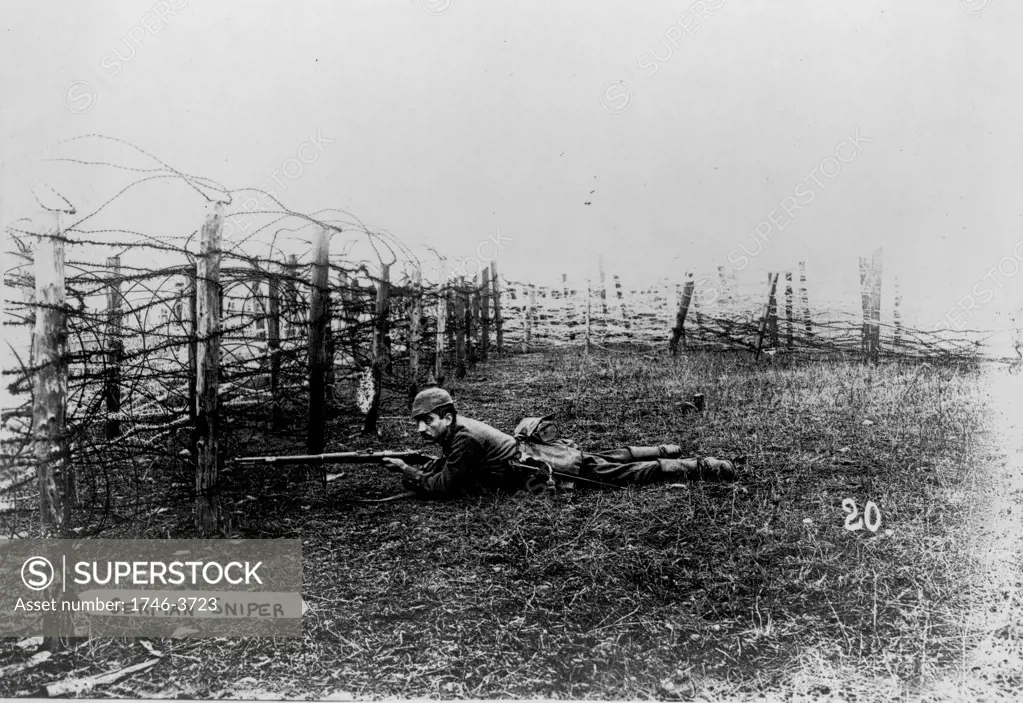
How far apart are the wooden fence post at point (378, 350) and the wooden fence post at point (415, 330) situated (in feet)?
0.99

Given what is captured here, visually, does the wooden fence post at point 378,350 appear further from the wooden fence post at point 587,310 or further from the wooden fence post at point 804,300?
the wooden fence post at point 804,300

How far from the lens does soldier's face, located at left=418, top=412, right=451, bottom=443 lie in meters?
3.55

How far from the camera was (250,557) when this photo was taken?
290 centimetres

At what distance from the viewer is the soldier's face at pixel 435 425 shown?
355 cm

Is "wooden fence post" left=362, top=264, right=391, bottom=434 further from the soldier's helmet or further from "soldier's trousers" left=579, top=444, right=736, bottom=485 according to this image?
"soldier's trousers" left=579, top=444, right=736, bottom=485

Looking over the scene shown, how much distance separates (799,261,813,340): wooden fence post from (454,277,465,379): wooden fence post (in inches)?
145

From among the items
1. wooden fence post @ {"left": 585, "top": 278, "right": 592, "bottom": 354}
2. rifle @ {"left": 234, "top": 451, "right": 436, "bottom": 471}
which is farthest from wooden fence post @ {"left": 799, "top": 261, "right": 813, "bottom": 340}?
rifle @ {"left": 234, "top": 451, "right": 436, "bottom": 471}

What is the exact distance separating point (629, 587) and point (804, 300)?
3.71 metres

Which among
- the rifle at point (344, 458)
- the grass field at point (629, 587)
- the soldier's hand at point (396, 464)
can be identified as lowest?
the grass field at point (629, 587)

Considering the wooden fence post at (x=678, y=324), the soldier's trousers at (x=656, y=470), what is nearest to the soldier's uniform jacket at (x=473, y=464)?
the soldier's trousers at (x=656, y=470)

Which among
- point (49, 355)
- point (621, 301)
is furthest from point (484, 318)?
point (49, 355)

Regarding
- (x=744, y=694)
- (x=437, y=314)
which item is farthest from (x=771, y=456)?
(x=437, y=314)

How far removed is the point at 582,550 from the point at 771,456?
1.81 m

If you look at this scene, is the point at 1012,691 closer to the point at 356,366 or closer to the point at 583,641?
the point at 583,641
